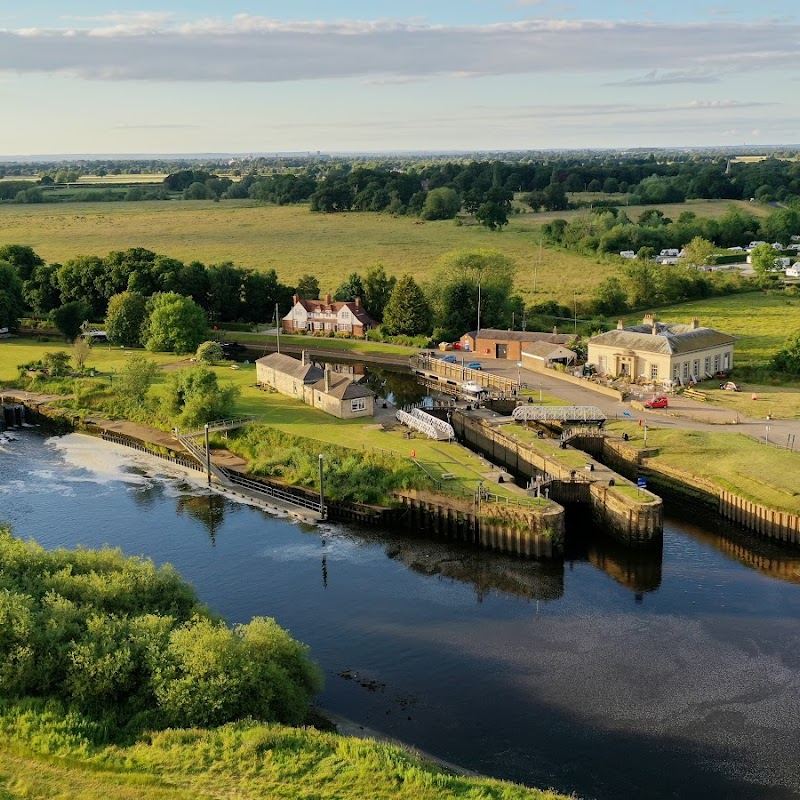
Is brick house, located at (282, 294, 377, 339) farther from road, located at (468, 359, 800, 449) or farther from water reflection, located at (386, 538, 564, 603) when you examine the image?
water reflection, located at (386, 538, 564, 603)

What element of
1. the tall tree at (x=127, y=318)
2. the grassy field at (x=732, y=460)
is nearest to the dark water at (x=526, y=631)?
the grassy field at (x=732, y=460)


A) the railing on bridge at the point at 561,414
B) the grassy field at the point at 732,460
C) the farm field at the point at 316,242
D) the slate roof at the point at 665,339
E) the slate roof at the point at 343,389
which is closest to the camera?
the grassy field at the point at 732,460

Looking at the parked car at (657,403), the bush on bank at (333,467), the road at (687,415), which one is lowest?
the bush on bank at (333,467)

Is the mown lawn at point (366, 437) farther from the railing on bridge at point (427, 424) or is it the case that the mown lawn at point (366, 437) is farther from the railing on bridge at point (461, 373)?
the railing on bridge at point (461, 373)

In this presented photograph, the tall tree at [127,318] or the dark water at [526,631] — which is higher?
the tall tree at [127,318]

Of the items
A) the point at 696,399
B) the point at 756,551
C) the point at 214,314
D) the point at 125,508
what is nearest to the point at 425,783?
the point at 756,551

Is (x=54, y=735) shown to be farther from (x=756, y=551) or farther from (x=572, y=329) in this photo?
(x=572, y=329)

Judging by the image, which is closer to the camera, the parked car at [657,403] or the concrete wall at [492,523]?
the concrete wall at [492,523]

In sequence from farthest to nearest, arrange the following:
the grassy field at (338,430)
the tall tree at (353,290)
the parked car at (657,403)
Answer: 1. the tall tree at (353,290)
2. the parked car at (657,403)
3. the grassy field at (338,430)
